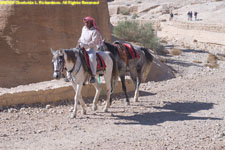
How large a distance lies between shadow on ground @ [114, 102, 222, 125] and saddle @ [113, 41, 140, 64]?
1.71m

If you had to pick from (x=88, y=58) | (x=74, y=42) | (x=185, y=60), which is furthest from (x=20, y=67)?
(x=185, y=60)

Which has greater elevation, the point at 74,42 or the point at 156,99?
the point at 74,42

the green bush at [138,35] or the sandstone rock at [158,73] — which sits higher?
the green bush at [138,35]

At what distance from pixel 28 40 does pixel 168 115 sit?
5139 mm

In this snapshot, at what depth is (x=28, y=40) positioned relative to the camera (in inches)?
472

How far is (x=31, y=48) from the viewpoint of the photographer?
12.0 m

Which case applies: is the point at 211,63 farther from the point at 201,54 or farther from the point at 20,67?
the point at 20,67

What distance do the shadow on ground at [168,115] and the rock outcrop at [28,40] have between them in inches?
147

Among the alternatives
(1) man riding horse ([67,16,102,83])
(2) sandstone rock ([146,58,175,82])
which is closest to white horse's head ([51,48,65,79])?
(1) man riding horse ([67,16,102,83])

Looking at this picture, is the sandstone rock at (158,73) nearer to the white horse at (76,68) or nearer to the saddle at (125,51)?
the saddle at (125,51)

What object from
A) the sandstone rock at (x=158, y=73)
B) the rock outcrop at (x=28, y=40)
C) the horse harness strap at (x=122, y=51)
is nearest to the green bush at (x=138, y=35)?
the sandstone rock at (x=158, y=73)

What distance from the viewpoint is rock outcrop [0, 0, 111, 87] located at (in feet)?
38.4

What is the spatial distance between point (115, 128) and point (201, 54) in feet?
58.8

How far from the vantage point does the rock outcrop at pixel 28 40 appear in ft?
38.4
